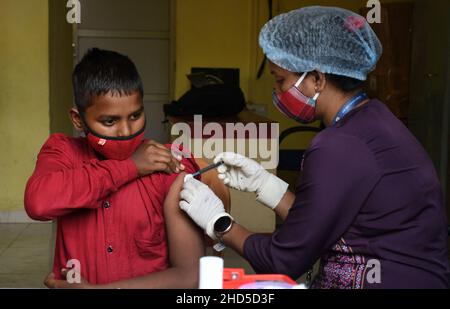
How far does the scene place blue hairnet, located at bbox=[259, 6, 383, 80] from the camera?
4.91ft

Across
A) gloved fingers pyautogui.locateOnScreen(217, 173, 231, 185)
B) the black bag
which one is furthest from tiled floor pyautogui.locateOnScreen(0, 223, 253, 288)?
gloved fingers pyautogui.locateOnScreen(217, 173, 231, 185)

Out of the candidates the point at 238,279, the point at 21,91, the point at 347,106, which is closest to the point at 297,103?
the point at 347,106

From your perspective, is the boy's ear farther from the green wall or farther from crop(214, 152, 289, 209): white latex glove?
the green wall

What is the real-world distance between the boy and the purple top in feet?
0.72

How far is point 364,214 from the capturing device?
1.38 m

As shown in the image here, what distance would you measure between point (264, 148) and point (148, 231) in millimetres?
1678

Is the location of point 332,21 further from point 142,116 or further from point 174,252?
point 174,252

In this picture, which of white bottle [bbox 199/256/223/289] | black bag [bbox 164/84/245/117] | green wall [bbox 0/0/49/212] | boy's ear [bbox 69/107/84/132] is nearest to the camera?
white bottle [bbox 199/256/223/289]

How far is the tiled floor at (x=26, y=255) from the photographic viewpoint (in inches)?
135

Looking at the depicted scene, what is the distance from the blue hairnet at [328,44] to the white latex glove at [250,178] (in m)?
0.29

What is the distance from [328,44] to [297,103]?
0.16 meters

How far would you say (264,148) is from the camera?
3148mm

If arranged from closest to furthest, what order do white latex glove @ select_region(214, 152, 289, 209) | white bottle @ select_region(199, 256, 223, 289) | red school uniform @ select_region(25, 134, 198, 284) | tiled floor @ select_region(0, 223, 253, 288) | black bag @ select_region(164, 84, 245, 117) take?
white bottle @ select_region(199, 256, 223, 289), red school uniform @ select_region(25, 134, 198, 284), white latex glove @ select_region(214, 152, 289, 209), tiled floor @ select_region(0, 223, 253, 288), black bag @ select_region(164, 84, 245, 117)

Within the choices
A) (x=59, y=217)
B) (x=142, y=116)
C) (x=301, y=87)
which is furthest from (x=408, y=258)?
(x=59, y=217)
